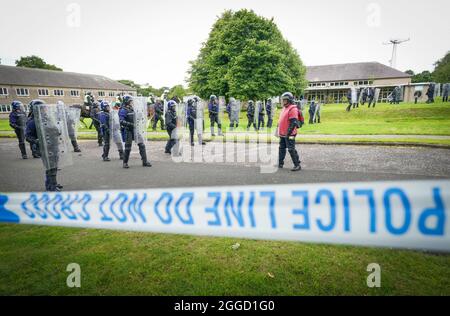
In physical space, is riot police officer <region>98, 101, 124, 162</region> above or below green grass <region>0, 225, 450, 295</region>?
above

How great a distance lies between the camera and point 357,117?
19.3 m

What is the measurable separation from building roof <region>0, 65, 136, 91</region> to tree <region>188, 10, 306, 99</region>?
36829mm

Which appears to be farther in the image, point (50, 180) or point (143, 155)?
point (143, 155)

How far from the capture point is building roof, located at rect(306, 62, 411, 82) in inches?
2012

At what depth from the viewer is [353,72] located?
176 feet

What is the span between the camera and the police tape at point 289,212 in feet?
6.03

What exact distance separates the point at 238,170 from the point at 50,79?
60321 mm

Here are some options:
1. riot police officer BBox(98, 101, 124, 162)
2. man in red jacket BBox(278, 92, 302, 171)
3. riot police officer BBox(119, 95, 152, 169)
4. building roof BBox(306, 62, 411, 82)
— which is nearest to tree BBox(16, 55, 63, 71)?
building roof BBox(306, 62, 411, 82)

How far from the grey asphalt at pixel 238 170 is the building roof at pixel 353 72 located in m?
51.5

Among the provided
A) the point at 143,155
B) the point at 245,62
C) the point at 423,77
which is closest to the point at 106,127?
the point at 143,155

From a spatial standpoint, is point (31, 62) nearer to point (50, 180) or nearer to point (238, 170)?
point (50, 180)

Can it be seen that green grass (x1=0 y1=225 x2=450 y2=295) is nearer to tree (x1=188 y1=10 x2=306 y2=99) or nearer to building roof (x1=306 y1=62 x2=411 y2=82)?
tree (x1=188 y1=10 x2=306 y2=99)

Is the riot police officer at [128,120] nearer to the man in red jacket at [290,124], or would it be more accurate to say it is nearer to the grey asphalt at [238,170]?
the grey asphalt at [238,170]
